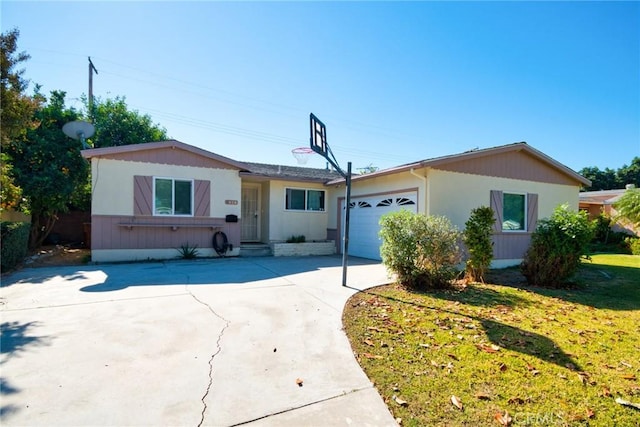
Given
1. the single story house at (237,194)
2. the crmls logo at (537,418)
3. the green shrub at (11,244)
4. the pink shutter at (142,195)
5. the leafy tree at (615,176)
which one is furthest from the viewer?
the leafy tree at (615,176)

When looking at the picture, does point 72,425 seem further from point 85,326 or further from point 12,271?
point 12,271

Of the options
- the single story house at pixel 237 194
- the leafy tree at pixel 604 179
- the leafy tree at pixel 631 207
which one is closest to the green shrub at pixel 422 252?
the single story house at pixel 237 194

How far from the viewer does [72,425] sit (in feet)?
7.14

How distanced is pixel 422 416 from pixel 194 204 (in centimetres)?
946

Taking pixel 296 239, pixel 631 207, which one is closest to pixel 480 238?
pixel 296 239

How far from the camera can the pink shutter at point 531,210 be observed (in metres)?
10.7

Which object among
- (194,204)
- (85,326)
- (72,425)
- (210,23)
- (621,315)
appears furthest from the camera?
(194,204)

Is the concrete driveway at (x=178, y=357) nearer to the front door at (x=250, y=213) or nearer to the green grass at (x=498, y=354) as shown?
the green grass at (x=498, y=354)

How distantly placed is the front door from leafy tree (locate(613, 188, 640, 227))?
15.4m

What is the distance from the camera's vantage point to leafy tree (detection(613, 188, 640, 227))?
12.9 meters

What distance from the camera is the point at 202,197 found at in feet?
34.3

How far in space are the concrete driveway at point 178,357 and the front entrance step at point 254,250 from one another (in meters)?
5.07

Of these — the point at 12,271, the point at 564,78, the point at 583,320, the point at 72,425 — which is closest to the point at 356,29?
the point at 564,78

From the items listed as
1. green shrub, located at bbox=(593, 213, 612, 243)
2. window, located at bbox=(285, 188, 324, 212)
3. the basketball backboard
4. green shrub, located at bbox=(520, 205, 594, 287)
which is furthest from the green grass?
green shrub, located at bbox=(593, 213, 612, 243)
